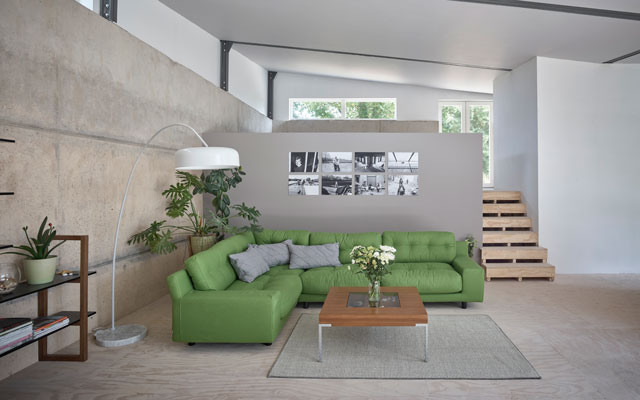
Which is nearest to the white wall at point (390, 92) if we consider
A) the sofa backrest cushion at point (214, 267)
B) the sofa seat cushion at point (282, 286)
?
the sofa backrest cushion at point (214, 267)

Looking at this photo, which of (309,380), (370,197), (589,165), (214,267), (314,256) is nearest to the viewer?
(309,380)

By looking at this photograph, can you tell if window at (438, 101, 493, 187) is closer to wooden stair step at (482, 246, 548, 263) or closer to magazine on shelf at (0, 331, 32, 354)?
wooden stair step at (482, 246, 548, 263)

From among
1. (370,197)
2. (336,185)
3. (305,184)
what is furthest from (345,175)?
(305,184)

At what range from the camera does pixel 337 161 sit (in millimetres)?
7324

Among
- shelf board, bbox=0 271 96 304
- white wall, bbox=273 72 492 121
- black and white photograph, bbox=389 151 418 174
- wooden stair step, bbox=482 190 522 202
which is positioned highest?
white wall, bbox=273 72 492 121

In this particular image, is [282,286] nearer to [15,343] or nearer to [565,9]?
[15,343]

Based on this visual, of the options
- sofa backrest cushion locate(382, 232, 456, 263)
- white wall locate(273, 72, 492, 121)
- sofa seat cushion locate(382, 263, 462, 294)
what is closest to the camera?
sofa seat cushion locate(382, 263, 462, 294)

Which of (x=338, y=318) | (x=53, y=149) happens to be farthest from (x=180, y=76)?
(x=338, y=318)

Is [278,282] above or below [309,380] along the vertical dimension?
above

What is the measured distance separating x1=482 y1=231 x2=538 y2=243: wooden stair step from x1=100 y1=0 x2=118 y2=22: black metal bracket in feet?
20.5

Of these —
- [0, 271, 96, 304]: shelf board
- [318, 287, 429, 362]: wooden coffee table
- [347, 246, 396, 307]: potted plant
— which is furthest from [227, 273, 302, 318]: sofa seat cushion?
[0, 271, 96, 304]: shelf board

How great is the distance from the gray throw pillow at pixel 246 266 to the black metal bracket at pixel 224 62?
4.14 metres

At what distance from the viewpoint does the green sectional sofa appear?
13.0 feet

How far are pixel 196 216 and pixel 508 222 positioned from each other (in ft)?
16.9
